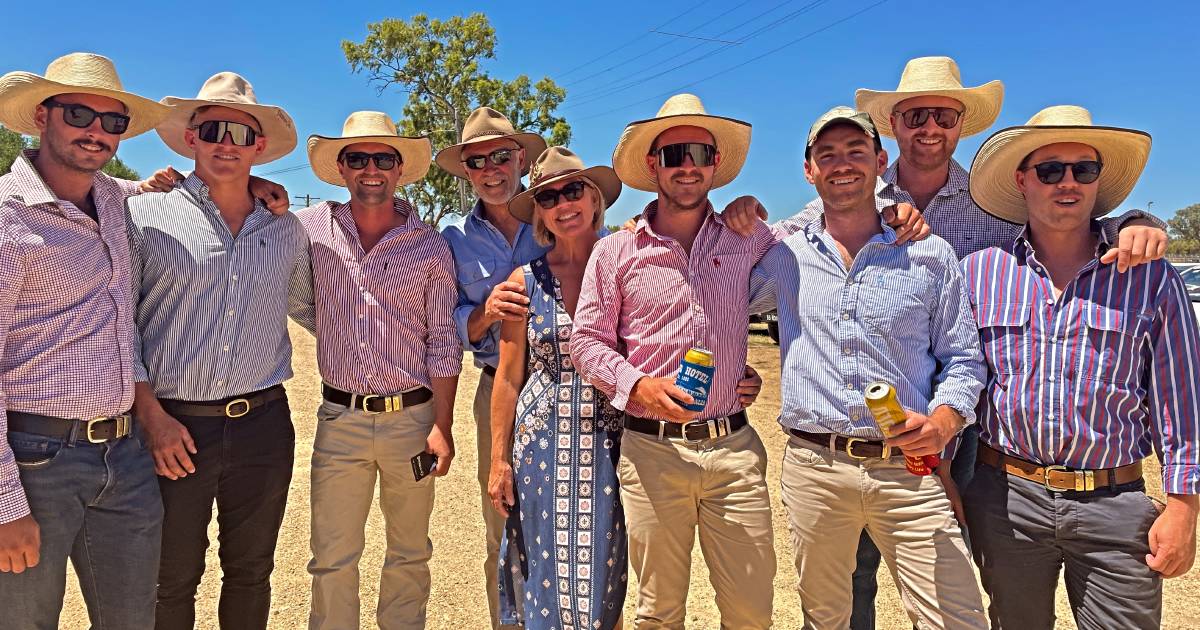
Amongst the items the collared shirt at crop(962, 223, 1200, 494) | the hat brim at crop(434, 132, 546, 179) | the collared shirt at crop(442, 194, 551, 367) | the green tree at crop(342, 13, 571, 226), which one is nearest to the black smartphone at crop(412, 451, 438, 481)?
the collared shirt at crop(442, 194, 551, 367)

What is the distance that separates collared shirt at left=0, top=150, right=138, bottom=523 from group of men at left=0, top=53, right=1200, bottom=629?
1 centimetres

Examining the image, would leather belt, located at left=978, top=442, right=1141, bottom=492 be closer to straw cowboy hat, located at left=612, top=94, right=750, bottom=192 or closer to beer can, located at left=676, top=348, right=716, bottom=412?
beer can, located at left=676, top=348, right=716, bottom=412

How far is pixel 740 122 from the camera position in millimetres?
3586

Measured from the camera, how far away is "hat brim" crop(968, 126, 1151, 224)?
9.99 ft

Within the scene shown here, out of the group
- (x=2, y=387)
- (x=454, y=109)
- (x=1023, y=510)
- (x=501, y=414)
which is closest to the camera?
(x=2, y=387)

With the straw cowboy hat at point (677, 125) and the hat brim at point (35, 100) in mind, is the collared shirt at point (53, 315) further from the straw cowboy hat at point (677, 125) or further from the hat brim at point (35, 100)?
the straw cowboy hat at point (677, 125)

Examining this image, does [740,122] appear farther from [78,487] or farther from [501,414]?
[78,487]

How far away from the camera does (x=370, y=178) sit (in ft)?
13.0

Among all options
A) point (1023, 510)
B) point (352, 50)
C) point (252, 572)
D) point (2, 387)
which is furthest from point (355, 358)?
point (352, 50)

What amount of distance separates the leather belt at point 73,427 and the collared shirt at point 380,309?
105 centimetres

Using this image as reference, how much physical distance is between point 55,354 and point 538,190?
7.00 feet

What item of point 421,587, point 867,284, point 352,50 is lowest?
point 421,587

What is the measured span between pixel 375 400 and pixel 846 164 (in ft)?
8.61

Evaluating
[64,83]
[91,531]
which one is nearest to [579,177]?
[64,83]
